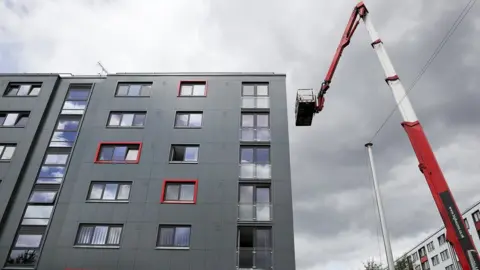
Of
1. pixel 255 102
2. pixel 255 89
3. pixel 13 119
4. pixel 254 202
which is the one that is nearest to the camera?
pixel 254 202

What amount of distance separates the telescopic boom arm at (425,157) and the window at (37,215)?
72.9ft

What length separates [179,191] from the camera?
80.4ft

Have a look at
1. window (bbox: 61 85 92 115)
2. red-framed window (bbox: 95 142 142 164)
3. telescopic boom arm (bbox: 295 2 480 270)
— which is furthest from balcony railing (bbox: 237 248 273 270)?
window (bbox: 61 85 92 115)

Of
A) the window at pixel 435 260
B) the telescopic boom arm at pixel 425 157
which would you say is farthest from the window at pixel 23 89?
the window at pixel 435 260

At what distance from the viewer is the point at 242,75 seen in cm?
3005

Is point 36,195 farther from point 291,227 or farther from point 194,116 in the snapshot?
point 291,227

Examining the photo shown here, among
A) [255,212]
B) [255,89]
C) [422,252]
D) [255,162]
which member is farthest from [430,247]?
[255,212]

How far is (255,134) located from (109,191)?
1145 cm

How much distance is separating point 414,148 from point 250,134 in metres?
14.5

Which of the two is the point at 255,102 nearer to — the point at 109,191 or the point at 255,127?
the point at 255,127

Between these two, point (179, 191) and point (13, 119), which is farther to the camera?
point (13, 119)

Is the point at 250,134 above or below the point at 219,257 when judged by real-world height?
above

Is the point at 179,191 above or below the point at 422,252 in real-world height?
below

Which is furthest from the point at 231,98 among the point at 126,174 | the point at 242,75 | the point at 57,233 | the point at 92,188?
the point at 57,233
